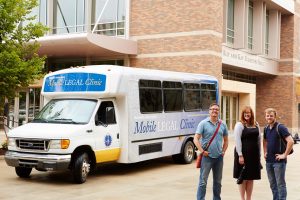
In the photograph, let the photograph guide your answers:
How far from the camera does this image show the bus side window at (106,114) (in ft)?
39.9

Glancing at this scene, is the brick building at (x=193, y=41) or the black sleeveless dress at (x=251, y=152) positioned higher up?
the brick building at (x=193, y=41)

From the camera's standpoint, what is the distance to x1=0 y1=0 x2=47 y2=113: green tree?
16.8 metres

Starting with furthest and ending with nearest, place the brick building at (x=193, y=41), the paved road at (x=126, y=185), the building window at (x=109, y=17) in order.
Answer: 1. the building window at (x=109, y=17)
2. the brick building at (x=193, y=41)
3. the paved road at (x=126, y=185)

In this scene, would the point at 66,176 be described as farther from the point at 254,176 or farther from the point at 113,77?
the point at 254,176

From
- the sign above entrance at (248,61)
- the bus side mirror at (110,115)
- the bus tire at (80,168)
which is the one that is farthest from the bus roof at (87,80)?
the sign above entrance at (248,61)

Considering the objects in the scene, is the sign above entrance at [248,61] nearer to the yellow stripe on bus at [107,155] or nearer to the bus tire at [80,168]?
the yellow stripe on bus at [107,155]

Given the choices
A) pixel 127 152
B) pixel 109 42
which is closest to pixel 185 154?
pixel 127 152

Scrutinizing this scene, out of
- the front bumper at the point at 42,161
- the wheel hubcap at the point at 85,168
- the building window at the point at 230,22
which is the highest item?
the building window at the point at 230,22

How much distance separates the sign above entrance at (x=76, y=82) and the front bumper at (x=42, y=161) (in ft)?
6.80

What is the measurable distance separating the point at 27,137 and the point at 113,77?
2663mm

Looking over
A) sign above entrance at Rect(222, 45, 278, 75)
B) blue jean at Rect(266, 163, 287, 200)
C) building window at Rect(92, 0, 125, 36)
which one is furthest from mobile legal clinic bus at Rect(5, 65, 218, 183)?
building window at Rect(92, 0, 125, 36)

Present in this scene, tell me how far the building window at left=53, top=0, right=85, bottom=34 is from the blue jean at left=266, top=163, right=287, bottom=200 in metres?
25.0

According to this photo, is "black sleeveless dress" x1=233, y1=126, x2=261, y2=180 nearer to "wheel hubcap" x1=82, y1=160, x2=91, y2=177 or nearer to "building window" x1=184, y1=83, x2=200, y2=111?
"wheel hubcap" x1=82, y1=160, x2=91, y2=177

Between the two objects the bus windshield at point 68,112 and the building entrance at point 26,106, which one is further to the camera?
the building entrance at point 26,106
